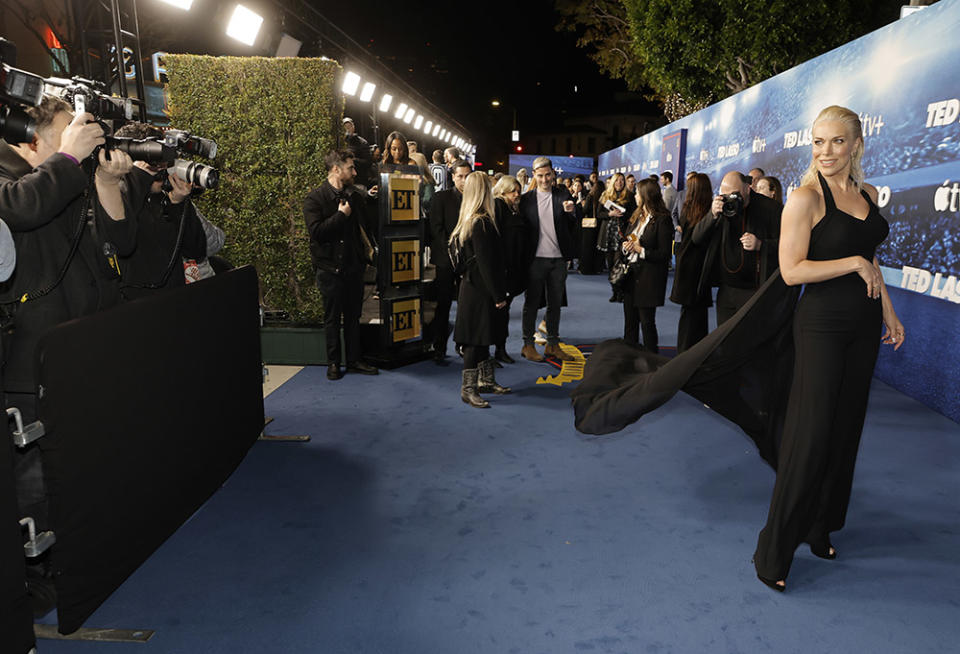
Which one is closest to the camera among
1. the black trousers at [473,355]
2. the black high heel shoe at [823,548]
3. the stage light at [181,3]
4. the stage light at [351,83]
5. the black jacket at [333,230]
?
the black high heel shoe at [823,548]

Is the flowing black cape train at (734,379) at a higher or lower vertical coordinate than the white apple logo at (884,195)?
lower

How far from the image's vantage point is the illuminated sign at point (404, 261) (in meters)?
6.56

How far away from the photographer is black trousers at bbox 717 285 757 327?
5039mm

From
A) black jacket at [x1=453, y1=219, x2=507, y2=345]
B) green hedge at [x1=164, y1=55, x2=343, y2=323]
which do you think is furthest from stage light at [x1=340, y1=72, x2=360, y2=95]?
black jacket at [x1=453, y1=219, x2=507, y2=345]

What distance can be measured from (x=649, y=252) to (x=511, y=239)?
1.37 m

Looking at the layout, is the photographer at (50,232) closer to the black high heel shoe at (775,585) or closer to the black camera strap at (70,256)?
the black camera strap at (70,256)

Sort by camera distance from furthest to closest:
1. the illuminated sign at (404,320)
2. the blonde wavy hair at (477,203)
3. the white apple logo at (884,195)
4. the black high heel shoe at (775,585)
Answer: the illuminated sign at (404,320)
the white apple logo at (884,195)
the blonde wavy hair at (477,203)
the black high heel shoe at (775,585)

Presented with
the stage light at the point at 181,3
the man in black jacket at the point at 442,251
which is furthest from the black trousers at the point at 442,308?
the stage light at the point at 181,3

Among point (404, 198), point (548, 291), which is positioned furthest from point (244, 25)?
point (548, 291)

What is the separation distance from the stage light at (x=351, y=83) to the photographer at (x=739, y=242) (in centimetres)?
897

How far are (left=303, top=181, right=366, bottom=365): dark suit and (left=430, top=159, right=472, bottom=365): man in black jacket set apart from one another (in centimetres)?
81

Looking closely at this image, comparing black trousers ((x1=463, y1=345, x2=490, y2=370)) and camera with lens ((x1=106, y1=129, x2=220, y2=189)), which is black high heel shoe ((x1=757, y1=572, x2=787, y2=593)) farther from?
camera with lens ((x1=106, y1=129, x2=220, y2=189))

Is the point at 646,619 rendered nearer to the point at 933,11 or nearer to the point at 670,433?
the point at 670,433

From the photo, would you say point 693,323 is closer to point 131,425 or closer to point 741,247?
point 741,247
